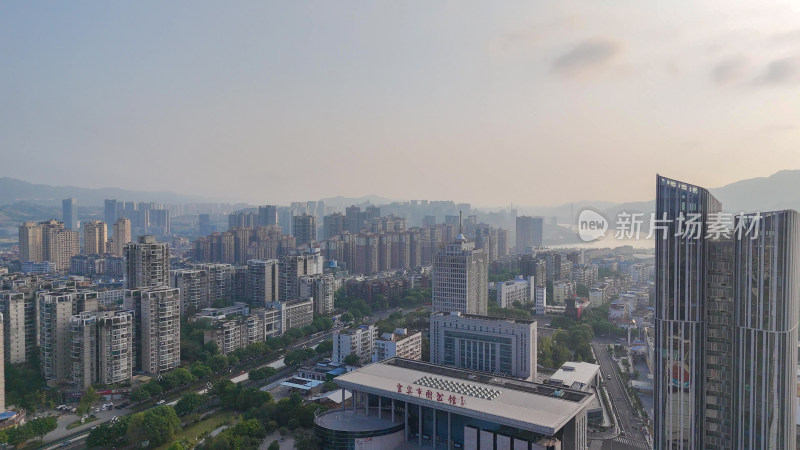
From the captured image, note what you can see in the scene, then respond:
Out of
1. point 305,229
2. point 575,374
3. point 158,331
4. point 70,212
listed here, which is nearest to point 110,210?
point 70,212

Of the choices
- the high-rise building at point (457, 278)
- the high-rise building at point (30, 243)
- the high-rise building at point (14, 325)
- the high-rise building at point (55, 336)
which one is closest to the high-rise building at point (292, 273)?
the high-rise building at point (457, 278)

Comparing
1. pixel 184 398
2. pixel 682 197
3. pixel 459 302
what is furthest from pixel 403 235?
pixel 682 197

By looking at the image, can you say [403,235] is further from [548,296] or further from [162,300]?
[162,300]

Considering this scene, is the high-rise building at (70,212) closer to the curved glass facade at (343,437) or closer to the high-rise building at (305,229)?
the high-rise building at (305,229)

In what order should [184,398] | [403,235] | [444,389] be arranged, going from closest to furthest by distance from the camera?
[444,389], [184,398], [403,235]

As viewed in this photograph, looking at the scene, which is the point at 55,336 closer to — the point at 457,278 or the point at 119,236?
the point at 457,278

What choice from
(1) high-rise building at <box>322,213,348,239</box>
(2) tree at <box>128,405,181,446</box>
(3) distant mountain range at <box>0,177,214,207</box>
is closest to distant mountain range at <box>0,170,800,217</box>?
(3) distant mountain range at <box>0,177,214,207</box>
